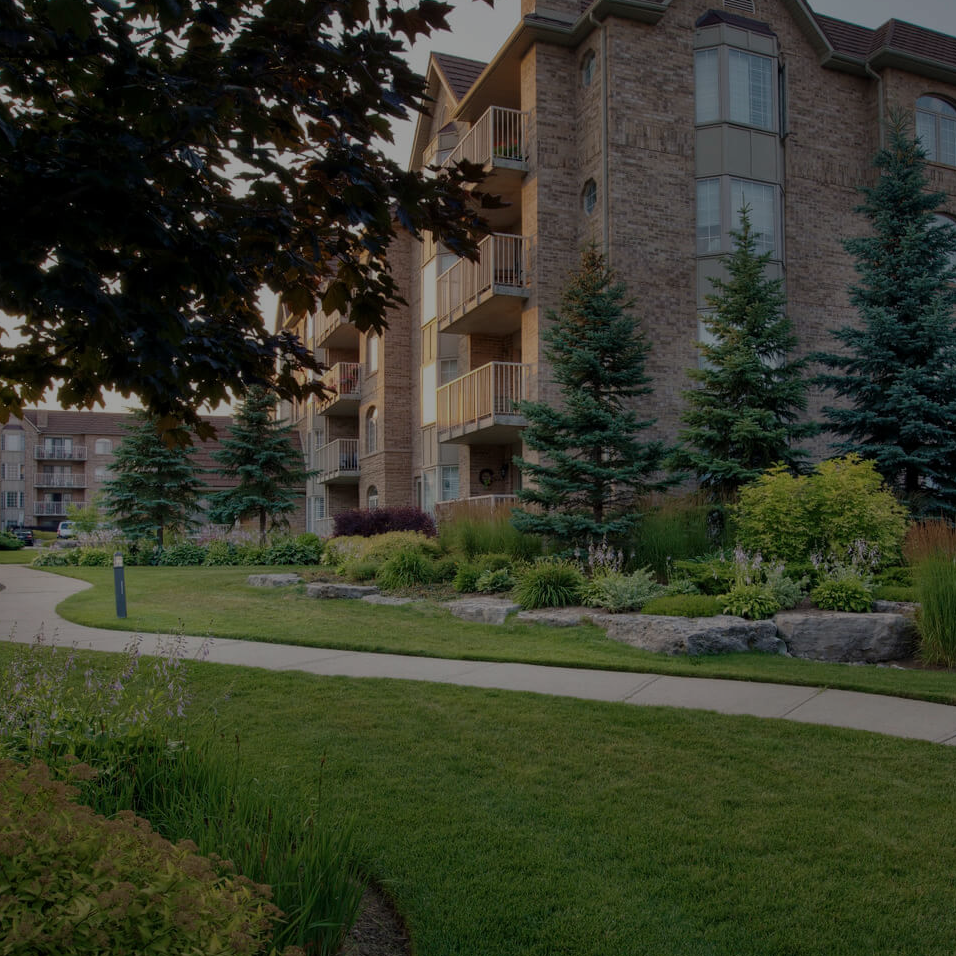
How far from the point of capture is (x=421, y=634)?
9844 mm

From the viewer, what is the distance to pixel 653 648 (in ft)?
28.8

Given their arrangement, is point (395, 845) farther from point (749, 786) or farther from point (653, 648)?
point (653, 648)

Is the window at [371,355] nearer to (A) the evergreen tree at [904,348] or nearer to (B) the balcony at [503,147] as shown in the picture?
(B) the balcony at [503,147]

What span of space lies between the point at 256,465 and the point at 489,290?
12779 millimetres

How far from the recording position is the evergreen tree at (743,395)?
47.0 feet

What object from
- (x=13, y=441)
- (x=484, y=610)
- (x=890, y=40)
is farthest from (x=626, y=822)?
(x=13, y=441)

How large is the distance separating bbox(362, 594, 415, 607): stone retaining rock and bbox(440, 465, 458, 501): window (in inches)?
388

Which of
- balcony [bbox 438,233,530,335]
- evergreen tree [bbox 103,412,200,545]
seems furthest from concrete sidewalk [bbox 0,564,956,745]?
evergreen tree [bbox 103,412,200,545]

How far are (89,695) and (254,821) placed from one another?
154 centimetres

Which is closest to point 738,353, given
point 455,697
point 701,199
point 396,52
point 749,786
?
point 701,199

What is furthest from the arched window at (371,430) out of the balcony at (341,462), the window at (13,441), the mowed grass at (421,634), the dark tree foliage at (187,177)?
the window at (13,441)

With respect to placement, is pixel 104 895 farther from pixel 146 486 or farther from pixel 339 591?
pixel 146 486

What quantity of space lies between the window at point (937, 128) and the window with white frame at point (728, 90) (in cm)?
438

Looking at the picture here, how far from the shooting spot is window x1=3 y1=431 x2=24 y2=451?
72688mm
